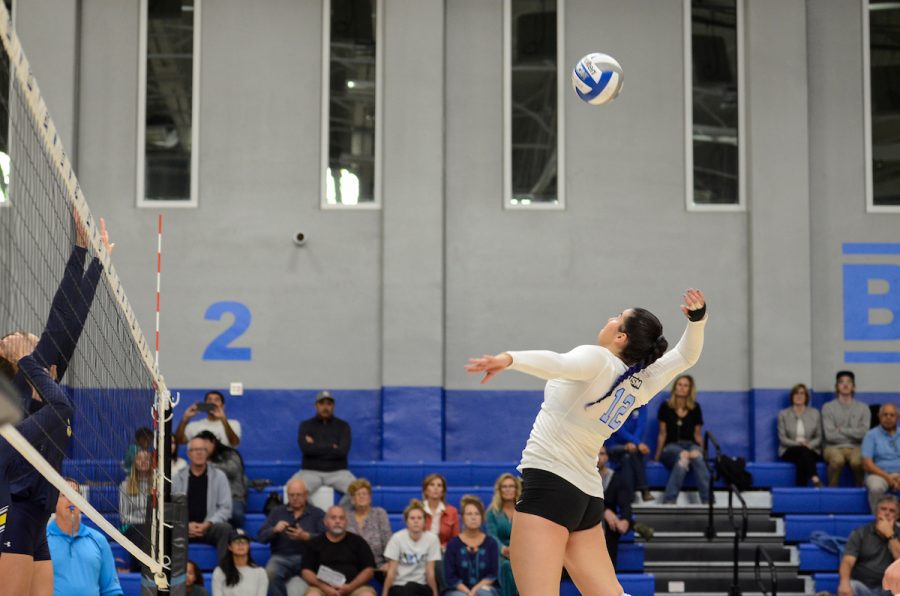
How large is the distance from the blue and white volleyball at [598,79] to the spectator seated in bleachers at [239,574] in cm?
569

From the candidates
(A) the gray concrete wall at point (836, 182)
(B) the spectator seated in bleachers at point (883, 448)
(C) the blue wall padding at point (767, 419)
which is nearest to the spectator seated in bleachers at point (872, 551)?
(B) the spectator seated in bleachers at point (883, 448)

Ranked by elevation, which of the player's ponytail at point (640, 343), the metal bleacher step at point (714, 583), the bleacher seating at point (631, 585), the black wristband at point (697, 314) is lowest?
the metal bleacher step at point (714, 583)

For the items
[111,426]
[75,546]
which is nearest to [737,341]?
[111,426]

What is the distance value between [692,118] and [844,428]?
15.2ft

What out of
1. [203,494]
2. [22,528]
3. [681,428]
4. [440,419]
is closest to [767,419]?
[681,428]

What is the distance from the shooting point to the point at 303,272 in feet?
54.0

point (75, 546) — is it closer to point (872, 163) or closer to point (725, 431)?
point (725, 431)

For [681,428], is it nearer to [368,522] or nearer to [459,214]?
[459,214]

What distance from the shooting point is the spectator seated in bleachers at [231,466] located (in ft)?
46.0

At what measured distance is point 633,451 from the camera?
1450cm

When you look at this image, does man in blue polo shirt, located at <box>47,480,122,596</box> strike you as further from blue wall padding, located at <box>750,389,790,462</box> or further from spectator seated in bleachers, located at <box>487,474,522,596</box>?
blue wall padding, located at <box>750,389,790,462</box>

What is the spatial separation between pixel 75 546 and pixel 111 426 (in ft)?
9.58

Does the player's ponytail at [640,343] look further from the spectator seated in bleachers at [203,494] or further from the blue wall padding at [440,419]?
the blue wall padding at [440,419]

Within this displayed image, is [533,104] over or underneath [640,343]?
over
